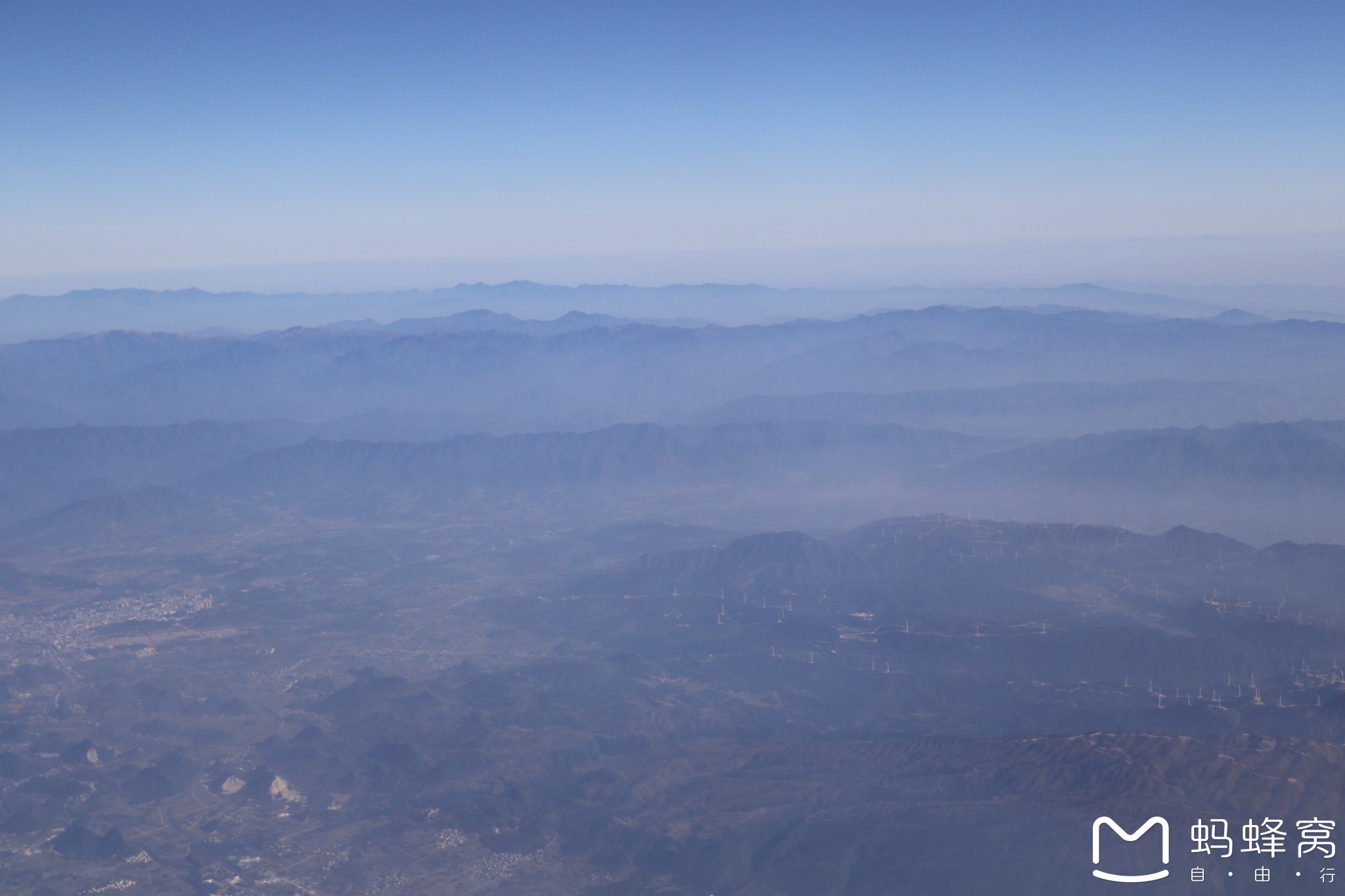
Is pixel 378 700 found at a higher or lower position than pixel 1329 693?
lower

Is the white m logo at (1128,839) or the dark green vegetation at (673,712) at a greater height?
the white m logo at (1128,839)

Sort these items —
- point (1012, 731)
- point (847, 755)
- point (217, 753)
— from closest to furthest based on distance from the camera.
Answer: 1. point (847, 755)
2. point (1012, 731)
3. point (217, 753)

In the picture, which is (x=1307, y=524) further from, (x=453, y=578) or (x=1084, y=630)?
(x=453, y=578)

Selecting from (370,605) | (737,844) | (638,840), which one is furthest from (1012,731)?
(370,605)

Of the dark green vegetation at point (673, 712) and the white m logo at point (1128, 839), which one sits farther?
the dark green vegetation at point (673, 712)

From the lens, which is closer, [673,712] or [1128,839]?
[1128,839]

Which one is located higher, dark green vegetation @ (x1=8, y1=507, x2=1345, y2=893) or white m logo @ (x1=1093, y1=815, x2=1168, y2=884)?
white m logo @ (x1=1093, y1=815, x2=1168, y2=884)

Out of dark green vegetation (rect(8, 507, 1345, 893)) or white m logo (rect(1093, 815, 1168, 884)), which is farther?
dark green vegetation (rect(8, 507, 1345, 893))

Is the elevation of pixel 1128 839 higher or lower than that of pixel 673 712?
higher
